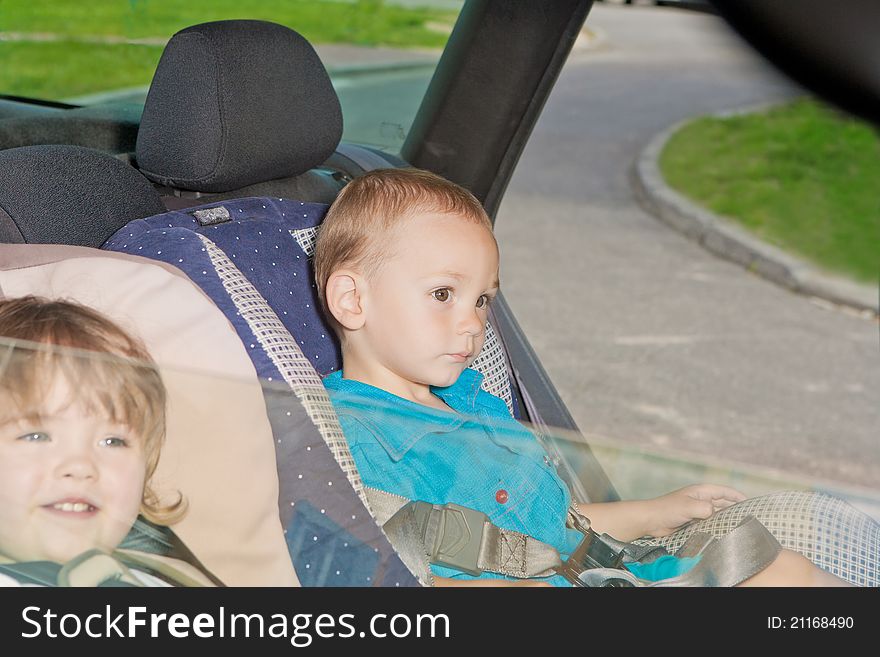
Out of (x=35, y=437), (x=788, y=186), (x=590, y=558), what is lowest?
(x=788, y=186)

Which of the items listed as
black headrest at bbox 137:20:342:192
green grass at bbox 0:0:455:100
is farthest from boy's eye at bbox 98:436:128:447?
green grass at bbox 0:0:455:100

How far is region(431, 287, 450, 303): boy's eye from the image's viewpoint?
1422 millimetres

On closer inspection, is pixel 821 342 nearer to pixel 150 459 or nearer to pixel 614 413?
pixel 614 413

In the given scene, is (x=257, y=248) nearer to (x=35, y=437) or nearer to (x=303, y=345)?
(x=303, y=345)

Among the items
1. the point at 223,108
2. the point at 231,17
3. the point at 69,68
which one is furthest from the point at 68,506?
the point at 69,68

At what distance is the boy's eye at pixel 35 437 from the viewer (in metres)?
0.95

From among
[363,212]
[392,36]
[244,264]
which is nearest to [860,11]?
[363,212]

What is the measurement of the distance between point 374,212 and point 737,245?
4.51 m

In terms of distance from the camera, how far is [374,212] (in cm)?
150

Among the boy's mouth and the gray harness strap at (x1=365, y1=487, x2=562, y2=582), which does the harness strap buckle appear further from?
the boy's mouth

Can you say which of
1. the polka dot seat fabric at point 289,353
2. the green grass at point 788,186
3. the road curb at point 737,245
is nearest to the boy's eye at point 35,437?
the polka dot seat fabric at point 289,353

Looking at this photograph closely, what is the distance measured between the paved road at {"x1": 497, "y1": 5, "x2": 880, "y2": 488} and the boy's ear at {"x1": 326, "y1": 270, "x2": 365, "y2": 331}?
0.78 meters
